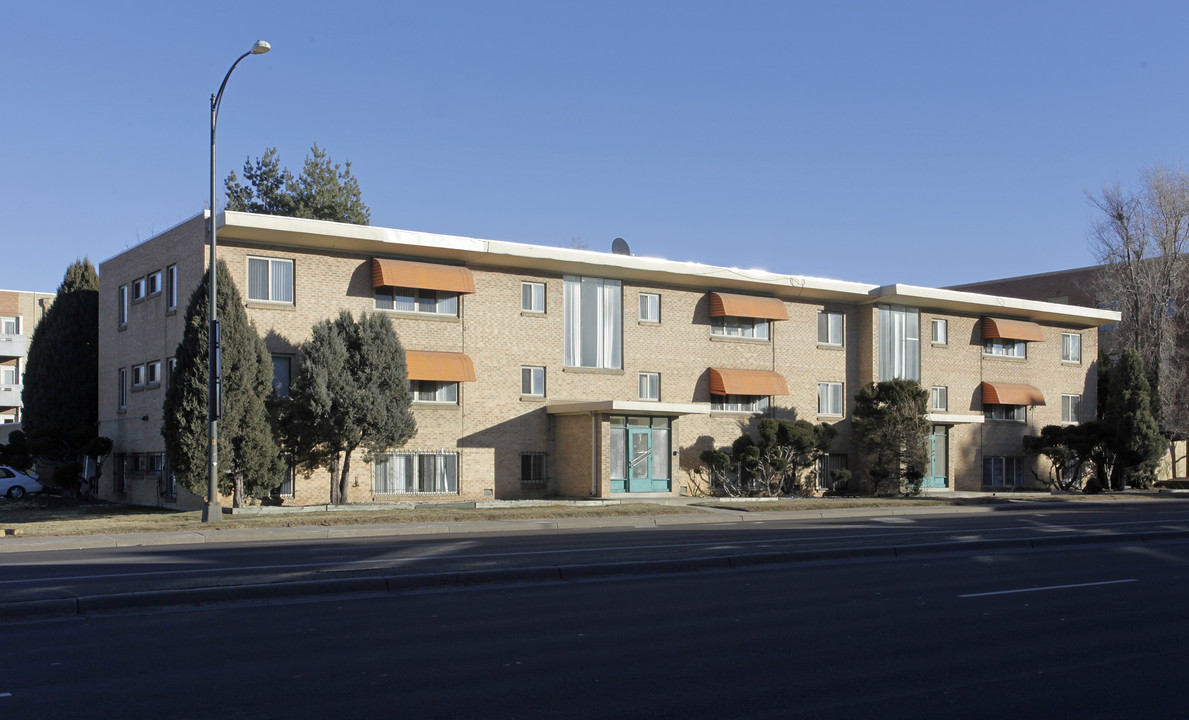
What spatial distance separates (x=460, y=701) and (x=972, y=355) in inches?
1656

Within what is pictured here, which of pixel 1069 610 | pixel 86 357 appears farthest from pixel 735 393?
pixel 1069 610

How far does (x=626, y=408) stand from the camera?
3334 centimetres

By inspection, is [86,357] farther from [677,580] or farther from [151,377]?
[677,580]

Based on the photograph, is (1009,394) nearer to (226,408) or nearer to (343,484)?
(343,484)

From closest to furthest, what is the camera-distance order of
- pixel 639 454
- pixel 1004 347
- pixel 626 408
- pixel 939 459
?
pixel 626 408 < pixel 639 454 < pixel 939 459 < pixel 1004 347

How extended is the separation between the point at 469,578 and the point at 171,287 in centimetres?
2241

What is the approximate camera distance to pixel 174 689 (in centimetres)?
744

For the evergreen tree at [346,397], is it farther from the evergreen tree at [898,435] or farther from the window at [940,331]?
the window at [940,331]

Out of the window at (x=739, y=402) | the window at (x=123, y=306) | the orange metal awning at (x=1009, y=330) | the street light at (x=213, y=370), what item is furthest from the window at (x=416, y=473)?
the orange metal awning at (x=1009, y=330)

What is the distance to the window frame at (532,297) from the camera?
3491 cm

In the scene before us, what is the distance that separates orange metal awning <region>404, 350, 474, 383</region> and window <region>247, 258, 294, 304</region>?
3858 millimetres

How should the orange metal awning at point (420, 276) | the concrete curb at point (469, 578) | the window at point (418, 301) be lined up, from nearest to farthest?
the concrete curb at point (469, 578) → the orange metal awning at point (420, 276) → the window at point (418, 301)

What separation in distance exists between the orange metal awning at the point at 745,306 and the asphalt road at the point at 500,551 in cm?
1315

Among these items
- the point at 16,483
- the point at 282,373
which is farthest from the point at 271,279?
the point at 16,483
